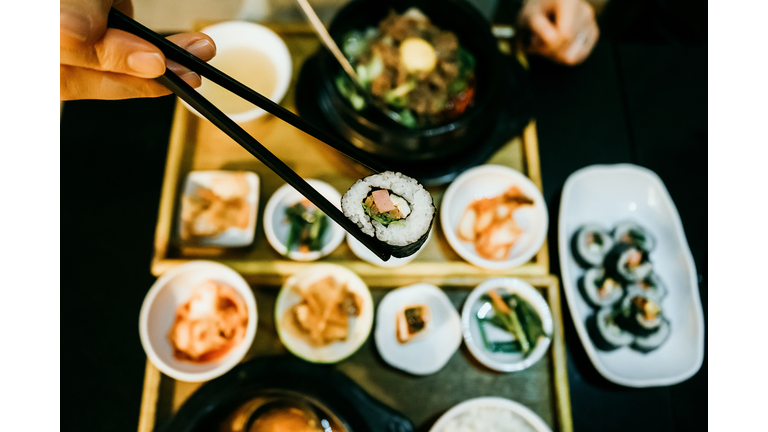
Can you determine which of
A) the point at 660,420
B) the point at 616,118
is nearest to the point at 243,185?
the point at 616,118

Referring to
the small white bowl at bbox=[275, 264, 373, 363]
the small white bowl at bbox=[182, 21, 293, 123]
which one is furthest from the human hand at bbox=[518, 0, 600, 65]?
the small white bowl at bbox=[275, 264, 373, 363]

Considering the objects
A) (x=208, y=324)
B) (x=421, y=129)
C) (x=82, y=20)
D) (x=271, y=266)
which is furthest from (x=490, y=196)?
(x=82, y=20)

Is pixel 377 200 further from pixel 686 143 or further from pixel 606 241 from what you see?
→ pixel 686 143

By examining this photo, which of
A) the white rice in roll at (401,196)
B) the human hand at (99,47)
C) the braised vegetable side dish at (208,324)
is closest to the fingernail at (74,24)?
the human hand at (99,47)

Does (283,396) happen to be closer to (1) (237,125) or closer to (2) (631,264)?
(1) (237,125)

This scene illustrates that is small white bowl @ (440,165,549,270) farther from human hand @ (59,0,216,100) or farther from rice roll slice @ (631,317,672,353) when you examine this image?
human hand @ (59,0,216,100)
